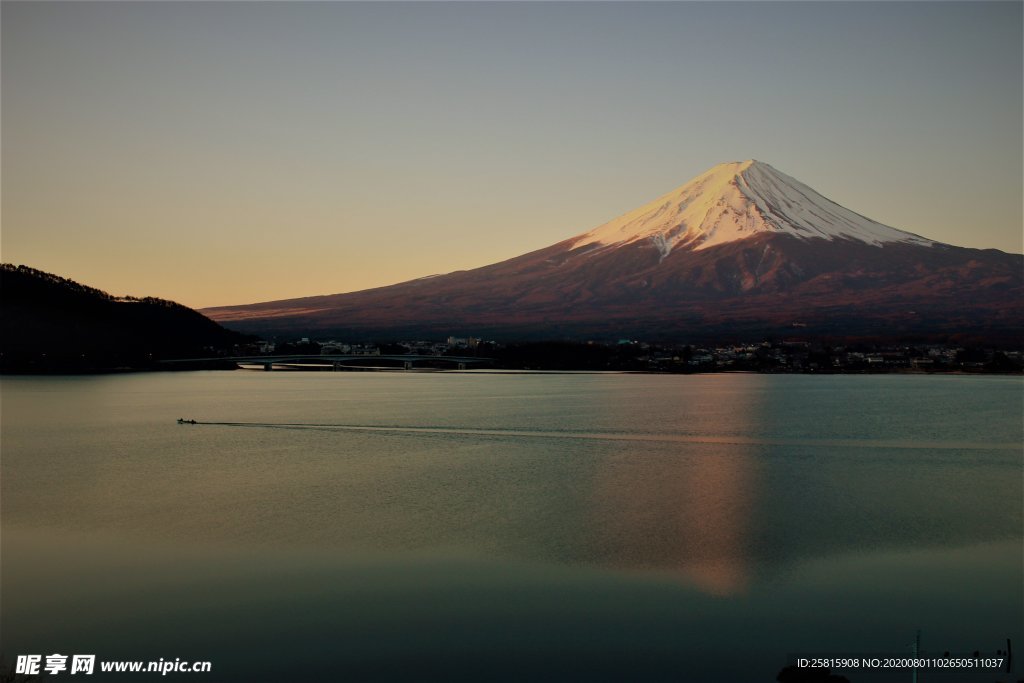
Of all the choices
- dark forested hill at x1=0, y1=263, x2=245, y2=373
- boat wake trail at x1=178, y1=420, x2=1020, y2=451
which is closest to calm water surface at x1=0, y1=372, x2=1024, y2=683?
boat wake trail at x1=178, y1=420, x2=1020, y2=451

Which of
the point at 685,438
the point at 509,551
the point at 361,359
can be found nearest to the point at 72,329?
the point at 361,359

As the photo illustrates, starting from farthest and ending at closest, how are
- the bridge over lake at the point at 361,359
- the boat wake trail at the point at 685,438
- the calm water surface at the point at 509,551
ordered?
the bridge over lake at the point at 361,359 < the boat wake trail at the point at 685,438 < the calm water surface at the point at 509,551

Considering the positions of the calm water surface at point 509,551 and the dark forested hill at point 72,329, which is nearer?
the calm water surface at point 509,551

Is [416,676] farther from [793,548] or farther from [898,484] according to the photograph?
[898,484]

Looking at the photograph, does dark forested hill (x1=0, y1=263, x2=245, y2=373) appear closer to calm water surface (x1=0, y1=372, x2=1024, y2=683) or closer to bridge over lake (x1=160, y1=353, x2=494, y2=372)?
bridge over lake (x1=160, y1=353, x2=494, y2=372)

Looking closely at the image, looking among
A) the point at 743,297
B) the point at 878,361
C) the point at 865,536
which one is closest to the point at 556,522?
the point at 865,536

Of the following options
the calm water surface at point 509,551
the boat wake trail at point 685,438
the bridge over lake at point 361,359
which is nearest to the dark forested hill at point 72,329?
the bridge over lake at point 361,359

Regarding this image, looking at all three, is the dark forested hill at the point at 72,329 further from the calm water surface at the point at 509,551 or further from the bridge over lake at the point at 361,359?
the calm water surface at the point at 509,551
